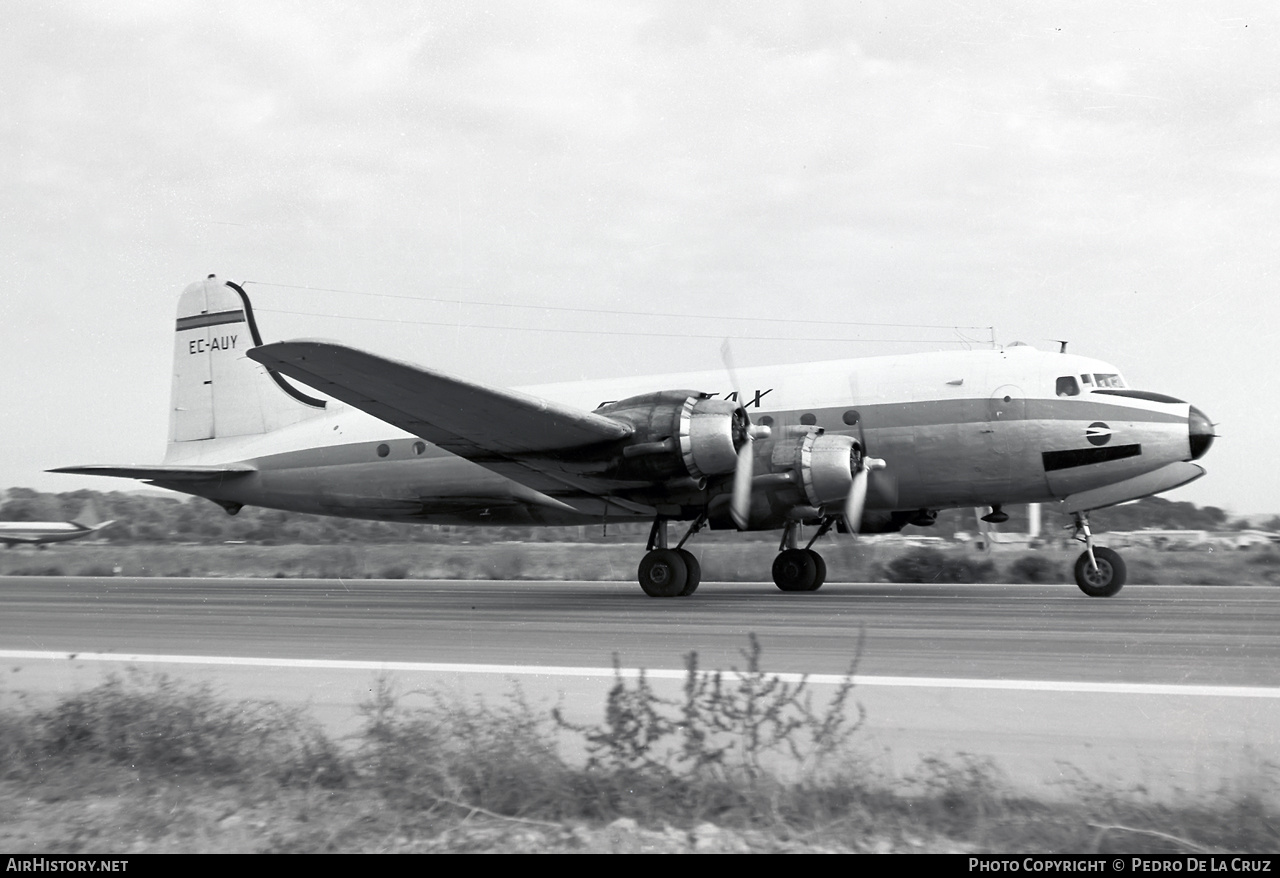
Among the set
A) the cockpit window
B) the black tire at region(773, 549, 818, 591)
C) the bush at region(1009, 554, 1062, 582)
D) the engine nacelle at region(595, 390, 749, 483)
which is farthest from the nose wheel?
the bush at region(1009, 554, 1062, 582)

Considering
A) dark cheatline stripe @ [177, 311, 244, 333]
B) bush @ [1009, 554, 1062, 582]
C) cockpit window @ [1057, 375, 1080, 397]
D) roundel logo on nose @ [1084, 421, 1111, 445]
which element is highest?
dark cheatline stripe @ [177, 311, 244, 333]

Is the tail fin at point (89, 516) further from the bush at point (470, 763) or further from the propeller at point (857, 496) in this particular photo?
the bush at point (470, 763)

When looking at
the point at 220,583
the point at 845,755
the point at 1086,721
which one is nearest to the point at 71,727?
the point at 845,755

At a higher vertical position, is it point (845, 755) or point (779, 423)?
point (779, 423)

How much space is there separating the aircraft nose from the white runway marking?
8.16 m

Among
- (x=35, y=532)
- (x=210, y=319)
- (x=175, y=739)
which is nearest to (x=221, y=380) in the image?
(x=210, y=319)

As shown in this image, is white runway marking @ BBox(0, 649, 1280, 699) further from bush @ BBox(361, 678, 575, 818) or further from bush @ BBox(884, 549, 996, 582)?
bush @ BBox(884, 549, 996, 582)

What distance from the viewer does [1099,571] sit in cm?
1311

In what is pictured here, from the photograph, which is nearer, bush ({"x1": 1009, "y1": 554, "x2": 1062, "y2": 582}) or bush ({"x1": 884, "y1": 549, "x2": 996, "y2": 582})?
bush ({"x1": 1009, "y1": 554, "x2": 1062, "y2": 582})

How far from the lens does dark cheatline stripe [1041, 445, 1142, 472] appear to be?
515 inches
